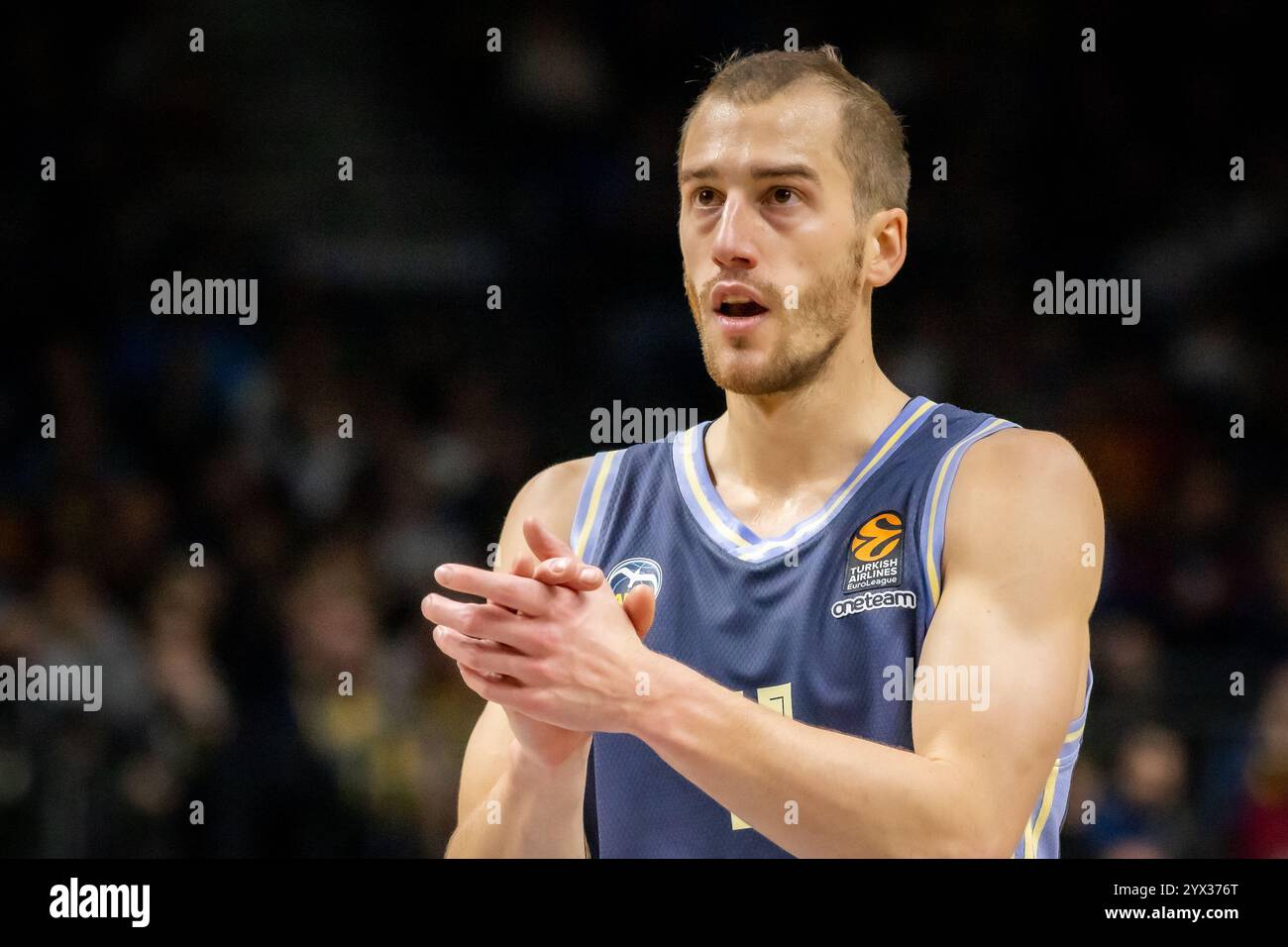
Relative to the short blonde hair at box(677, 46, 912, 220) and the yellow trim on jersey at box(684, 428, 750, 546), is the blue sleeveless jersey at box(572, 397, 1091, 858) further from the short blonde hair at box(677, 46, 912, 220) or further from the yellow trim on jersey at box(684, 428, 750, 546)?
the short blonde hair at box(677, 46, 912, 220)

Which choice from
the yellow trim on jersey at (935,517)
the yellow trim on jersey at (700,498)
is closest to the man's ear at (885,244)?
the yellow trim on jersey at (935,517)

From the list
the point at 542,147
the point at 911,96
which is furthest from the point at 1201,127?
the point at 542,147

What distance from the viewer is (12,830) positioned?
4691mm

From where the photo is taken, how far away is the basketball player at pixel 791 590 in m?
2.39

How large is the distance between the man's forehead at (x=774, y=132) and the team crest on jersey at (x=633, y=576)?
2.82 ft

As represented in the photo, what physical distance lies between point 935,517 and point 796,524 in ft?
1.07

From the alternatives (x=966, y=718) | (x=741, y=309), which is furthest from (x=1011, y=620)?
(x=741, y=309)

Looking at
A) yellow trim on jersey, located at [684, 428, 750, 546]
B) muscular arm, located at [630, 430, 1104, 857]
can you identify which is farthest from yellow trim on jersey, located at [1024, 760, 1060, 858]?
yellow trim on jersey, located at [684, 428, 750, 546]

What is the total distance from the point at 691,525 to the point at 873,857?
35.8 inches

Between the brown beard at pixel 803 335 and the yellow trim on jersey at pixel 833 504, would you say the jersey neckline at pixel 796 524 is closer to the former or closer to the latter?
the yellow trim on jersey at pixel 833 504

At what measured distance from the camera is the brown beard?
10.0 feet

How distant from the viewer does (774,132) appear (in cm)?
306

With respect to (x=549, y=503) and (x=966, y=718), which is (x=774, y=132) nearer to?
(x=549, y=503)

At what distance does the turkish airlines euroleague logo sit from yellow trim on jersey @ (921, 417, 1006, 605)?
0.06 m
